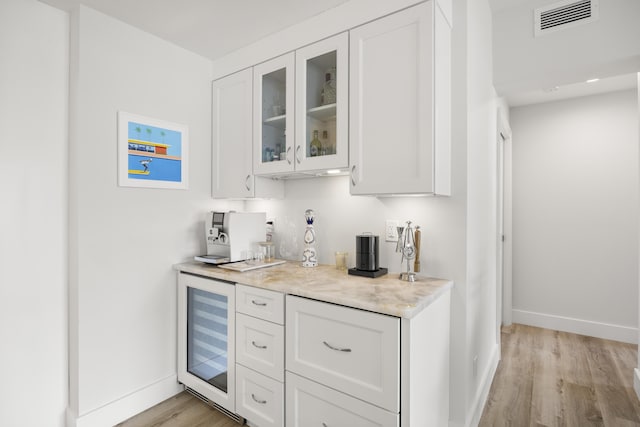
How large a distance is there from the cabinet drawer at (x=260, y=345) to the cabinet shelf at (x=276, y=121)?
1208 millimetres

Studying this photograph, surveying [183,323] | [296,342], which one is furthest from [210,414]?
[296,342]

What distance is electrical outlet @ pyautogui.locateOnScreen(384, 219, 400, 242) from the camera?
203cm

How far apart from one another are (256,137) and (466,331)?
69.5 inches

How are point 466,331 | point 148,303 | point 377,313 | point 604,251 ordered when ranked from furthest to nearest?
1. point 604,251
2. point 148,303
3. point 466,331
4. point 377,313

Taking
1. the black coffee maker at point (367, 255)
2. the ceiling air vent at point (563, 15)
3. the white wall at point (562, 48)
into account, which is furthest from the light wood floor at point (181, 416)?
the ceiling air vent at point (563, 15)

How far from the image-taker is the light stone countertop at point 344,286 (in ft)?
4.59

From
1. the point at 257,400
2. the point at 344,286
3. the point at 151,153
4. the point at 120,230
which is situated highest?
the point at 151,153

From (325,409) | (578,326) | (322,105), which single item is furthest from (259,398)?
(578,326)

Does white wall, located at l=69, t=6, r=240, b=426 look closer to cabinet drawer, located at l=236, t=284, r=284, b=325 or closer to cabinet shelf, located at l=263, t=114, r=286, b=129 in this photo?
cabinet shelf, located at l=263, t=114, r=286, b=129

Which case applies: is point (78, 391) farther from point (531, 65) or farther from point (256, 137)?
point (531, 65)

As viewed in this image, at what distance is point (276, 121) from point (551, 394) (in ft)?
8.74

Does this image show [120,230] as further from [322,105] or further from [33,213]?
[322,105]

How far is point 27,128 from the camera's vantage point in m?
1.80

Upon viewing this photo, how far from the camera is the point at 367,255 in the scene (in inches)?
75.9
